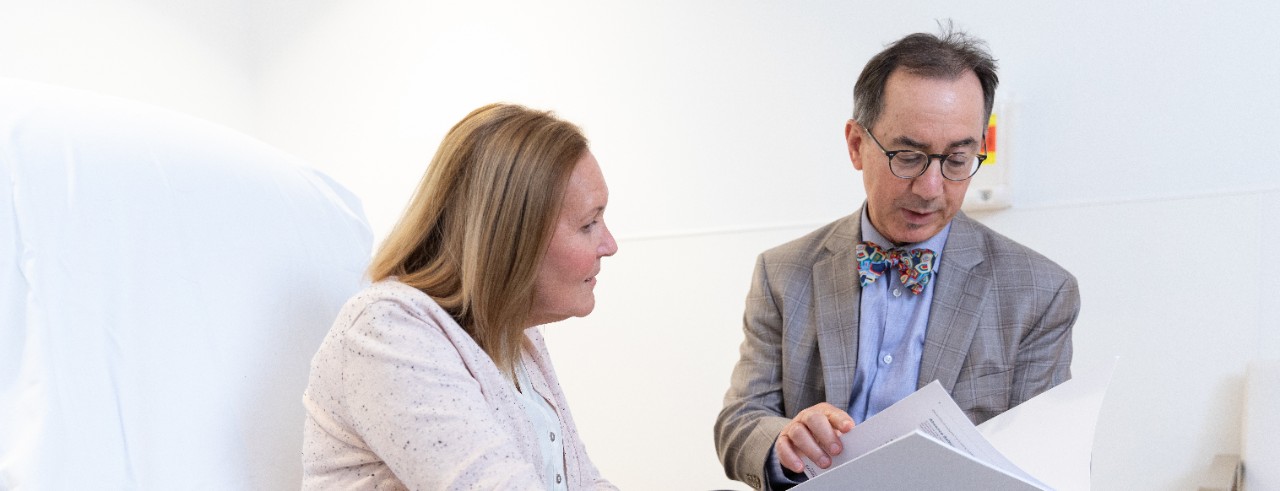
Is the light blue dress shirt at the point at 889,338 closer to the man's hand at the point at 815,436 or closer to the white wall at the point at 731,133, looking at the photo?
the man's hand at the point at 815,436

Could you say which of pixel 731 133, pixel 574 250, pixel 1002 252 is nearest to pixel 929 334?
pixel 1002 252

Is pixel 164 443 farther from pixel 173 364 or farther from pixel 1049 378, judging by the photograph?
pixel 1049 378

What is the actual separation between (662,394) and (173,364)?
1.81 m

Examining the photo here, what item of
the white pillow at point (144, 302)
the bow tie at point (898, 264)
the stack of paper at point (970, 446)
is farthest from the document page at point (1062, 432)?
the white pillow at point (144, 302)

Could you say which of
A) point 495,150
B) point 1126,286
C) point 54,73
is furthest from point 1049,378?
point 54,73

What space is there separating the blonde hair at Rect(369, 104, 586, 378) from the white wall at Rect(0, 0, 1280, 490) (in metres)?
1.40

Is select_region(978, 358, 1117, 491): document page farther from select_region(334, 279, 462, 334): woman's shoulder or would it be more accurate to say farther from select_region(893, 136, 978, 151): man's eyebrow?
select_region(334, 279, 462, 334): woman's shoulder

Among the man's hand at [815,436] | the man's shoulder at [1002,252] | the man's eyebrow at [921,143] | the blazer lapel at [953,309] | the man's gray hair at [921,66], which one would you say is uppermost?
the man's gray hair at [921,66]

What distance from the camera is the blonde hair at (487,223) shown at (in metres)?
1.25

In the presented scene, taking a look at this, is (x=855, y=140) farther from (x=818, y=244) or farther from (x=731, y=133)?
(x=731, y=133)

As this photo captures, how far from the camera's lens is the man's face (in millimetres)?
1609

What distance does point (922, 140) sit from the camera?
63.6 inches

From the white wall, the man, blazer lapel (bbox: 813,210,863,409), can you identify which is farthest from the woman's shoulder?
the white wall

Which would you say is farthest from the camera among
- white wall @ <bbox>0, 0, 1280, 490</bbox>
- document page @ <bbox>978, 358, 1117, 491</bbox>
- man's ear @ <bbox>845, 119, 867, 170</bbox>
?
white wall @ <bbox>0, 0, 1280, 490</bbox>
